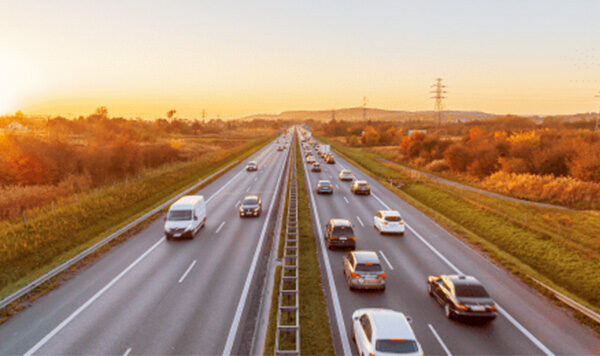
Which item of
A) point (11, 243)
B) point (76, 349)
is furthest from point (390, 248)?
point (11, 243)

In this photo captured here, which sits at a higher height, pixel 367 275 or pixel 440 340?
pixel 367 275

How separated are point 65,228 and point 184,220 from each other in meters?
8.21

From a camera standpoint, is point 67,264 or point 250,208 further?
point 250,208

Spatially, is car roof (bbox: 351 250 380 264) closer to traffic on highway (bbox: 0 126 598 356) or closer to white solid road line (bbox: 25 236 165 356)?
traffic on highway (bbox: 0 126 598 356)

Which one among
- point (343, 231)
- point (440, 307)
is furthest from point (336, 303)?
point (343, 231)

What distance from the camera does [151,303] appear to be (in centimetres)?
1430

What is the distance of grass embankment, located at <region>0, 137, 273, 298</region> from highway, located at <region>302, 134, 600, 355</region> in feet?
47.8

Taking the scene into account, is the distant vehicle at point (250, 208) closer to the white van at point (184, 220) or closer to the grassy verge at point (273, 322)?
the white van at point (184, 220)

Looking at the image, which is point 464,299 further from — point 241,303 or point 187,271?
point 187,271

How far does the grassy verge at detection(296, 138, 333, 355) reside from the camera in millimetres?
11305

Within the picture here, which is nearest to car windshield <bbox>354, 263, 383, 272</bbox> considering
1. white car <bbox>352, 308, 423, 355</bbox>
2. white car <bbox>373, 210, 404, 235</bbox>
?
white car <bbox>352, 308, 423, 355</bbox>

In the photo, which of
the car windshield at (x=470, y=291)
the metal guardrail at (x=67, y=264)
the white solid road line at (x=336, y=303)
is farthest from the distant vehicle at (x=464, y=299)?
the metal guardrail at (x=67, y=264)

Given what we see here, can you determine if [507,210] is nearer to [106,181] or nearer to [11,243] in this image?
[11,243]

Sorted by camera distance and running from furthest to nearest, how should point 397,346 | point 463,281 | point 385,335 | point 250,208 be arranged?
1. point 250,208
2. point 463,281
3. point 385,335
4. point 397,346
